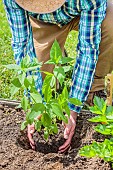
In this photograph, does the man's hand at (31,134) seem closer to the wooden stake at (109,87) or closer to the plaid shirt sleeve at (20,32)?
the plaid shirt sleeve at (20,32)

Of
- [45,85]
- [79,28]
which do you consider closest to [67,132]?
[45,85]

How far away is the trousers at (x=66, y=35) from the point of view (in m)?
2.99

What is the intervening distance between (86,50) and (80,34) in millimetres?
85

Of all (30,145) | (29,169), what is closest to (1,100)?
(30,145)

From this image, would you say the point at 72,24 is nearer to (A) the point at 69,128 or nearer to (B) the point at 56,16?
(B) the point at 56,16

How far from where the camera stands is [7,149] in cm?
265

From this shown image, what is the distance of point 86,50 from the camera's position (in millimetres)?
2646

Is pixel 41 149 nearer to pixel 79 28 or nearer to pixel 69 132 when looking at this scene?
pixel 69 132

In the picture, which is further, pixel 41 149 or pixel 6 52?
pixel 6 52

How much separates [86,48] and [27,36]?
33 cm

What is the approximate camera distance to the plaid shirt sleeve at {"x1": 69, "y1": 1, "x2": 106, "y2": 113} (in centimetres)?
260

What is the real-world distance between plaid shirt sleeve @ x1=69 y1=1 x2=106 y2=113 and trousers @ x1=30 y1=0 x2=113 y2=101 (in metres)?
0.32

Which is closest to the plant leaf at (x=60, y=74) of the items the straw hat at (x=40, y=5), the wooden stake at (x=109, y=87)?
the straw hat at (x=40, y=5)

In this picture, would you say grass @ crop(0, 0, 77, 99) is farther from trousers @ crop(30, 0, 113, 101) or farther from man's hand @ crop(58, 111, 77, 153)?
man's hand @ crop(58, 111, 77, 153)
